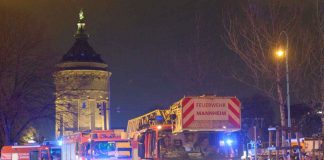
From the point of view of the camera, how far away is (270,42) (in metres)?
22.6

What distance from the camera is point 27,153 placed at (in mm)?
31812

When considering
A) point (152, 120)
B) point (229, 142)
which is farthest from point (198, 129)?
point (152, 120)

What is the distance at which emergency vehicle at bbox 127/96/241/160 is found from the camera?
60.8 feet

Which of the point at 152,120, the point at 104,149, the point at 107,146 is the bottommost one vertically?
the point at 104,149

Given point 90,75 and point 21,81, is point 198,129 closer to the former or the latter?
point 21,81

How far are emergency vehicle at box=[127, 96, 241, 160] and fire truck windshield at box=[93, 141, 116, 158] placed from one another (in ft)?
26.8

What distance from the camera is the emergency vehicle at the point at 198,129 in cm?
1855

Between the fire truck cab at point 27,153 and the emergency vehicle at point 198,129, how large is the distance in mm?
13365

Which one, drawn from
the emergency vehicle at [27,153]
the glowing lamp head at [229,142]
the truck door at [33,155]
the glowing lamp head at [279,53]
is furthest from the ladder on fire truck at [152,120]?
the truck door at [33,155]

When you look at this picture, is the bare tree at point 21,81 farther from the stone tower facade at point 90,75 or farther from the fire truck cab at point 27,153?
the stone tower facade at point 90,75

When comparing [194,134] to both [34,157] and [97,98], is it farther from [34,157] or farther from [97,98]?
[97,98]

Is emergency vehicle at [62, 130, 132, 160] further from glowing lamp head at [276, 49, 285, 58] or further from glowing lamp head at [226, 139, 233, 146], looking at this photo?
glowing lamp head at [226, 139, 233, 146]

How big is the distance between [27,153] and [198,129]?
15641mm

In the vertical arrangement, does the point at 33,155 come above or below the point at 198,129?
below
